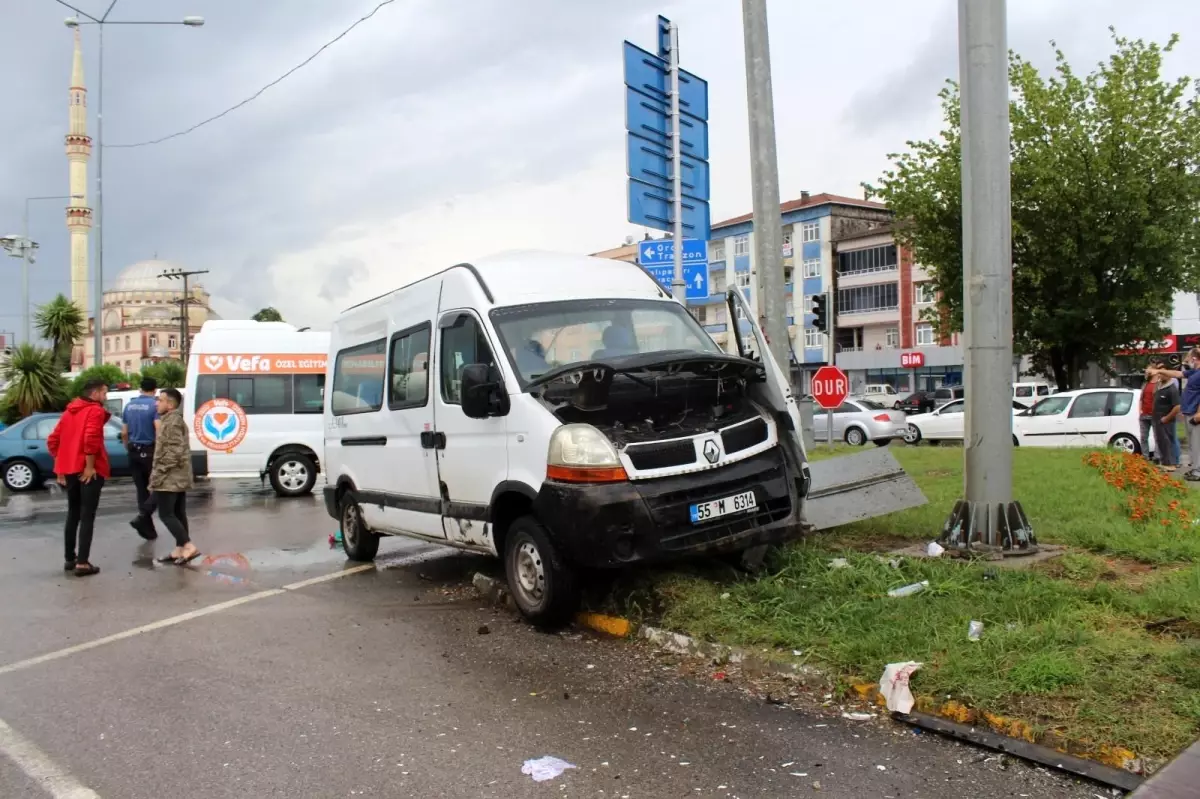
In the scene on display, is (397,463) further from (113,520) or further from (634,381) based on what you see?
(113,520)

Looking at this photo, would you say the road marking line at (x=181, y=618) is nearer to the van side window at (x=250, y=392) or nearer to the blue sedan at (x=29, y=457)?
the van side window at (x=250, y=392)

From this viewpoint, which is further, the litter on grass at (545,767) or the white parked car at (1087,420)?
the white parked car at (1087,420)

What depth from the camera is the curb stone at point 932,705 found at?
12.5 feet

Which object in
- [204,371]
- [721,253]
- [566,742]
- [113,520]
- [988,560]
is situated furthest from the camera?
[721,253]

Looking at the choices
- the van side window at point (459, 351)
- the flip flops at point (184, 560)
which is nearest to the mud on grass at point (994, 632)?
the van side window at point (459, 351)

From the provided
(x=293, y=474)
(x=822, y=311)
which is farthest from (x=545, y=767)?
(x=822, y=311)

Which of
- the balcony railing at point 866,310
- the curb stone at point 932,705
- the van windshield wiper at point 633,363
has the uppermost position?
the balcony railing at point 866,310

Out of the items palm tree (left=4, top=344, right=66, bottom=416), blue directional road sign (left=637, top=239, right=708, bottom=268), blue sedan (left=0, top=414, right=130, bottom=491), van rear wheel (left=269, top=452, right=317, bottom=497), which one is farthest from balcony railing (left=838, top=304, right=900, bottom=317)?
van rear wheel (left=269, top=452, right=317, bottom=497)

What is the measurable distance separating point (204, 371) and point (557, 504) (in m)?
12.5

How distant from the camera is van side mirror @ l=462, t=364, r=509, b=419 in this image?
631 cm

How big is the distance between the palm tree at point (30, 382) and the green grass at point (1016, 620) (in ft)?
98.6

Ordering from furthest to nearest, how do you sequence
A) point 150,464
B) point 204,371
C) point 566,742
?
1. point 204,371
2. point 150,464
3. point 566,742

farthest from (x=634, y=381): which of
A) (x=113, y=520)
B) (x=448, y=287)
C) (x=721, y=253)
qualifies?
(x=721, y=253)

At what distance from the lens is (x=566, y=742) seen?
435 centimetres
